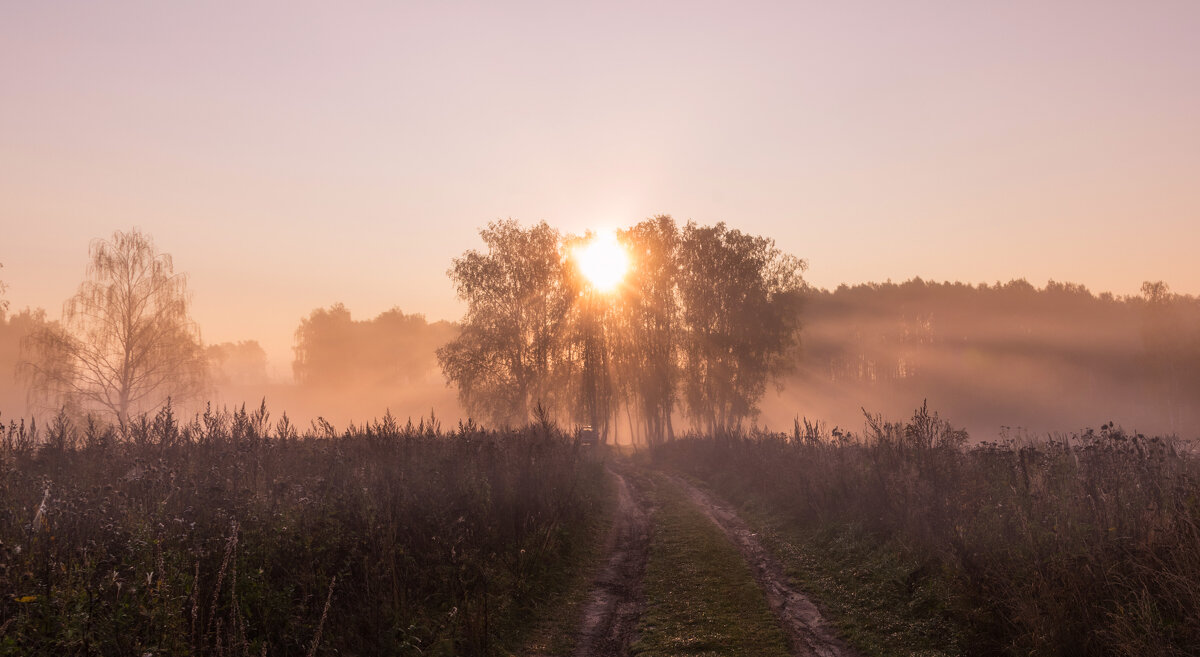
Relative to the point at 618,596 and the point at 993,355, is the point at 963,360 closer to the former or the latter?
→ the point at 993,355

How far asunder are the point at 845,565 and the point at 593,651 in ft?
21.3

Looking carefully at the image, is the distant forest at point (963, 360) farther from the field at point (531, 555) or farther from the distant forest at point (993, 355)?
the field at point (531, 555)

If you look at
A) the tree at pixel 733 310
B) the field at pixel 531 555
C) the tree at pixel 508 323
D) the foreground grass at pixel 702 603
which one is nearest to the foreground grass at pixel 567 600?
the field at pixel 531 555

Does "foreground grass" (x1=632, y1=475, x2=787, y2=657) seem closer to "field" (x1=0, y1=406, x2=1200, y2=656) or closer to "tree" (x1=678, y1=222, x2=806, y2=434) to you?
"field" (x1=0, y1=406, x2=1200, y2=656)

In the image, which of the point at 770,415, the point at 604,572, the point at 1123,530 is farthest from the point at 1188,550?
the point at 770,415

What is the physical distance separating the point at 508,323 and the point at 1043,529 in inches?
1410

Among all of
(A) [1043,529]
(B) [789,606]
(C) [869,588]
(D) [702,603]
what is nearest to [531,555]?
(D) [702,603]

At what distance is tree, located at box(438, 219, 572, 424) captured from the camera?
4228 centimetres

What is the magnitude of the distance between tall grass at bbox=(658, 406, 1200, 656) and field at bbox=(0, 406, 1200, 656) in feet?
0.14

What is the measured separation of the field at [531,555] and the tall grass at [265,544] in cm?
4

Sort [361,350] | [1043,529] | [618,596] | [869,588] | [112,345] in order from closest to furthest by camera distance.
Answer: [1043,529] → [869,588] → [618,596] → [112,345] → [361,350]

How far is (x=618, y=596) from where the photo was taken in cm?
1160

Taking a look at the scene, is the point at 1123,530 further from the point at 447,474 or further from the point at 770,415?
the point at 770,415

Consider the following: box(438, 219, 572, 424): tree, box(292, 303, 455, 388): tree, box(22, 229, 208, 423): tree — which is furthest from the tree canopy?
box(292, 303, 455, 388): tree
